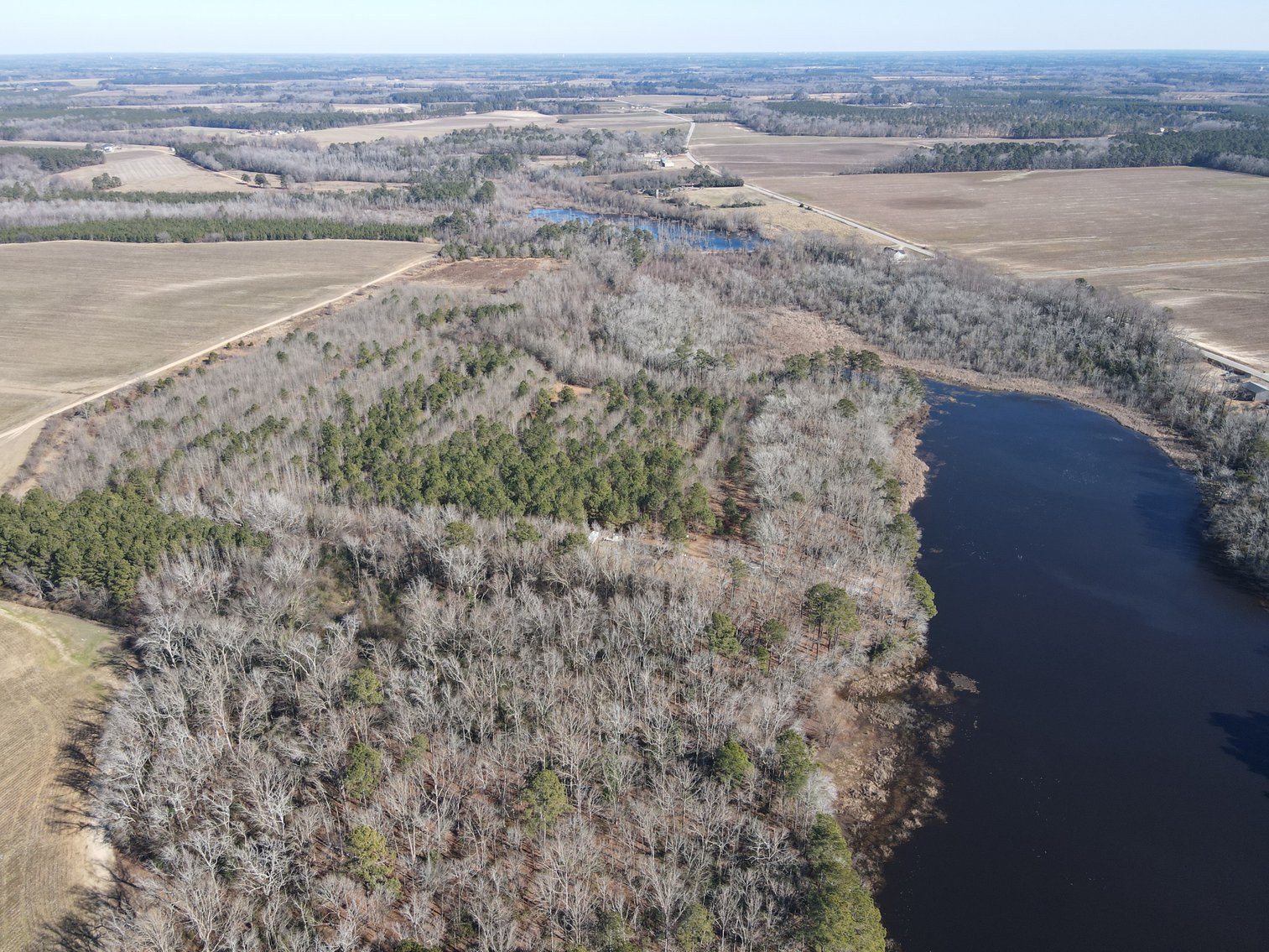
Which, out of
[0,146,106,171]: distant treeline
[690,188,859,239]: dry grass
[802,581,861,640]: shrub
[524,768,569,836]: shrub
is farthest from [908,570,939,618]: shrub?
[0,146,106,171]: distant treeline

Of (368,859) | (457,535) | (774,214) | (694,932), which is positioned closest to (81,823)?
(368,859)

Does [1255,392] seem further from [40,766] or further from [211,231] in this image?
[211,231]

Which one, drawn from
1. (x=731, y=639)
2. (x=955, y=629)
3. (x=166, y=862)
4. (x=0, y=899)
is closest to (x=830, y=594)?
(x=731, y=639)

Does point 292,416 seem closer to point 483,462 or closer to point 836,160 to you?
point 483,462

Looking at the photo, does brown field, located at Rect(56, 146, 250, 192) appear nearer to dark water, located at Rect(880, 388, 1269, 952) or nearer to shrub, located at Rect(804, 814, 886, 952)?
dark water, located at Rect(880, 388, 1269, 952)

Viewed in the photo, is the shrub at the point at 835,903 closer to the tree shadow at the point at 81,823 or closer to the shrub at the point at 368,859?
the shrub at the point at 368,859

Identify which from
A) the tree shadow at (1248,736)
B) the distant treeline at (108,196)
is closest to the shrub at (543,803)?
the tree shadow at (1248,736)
